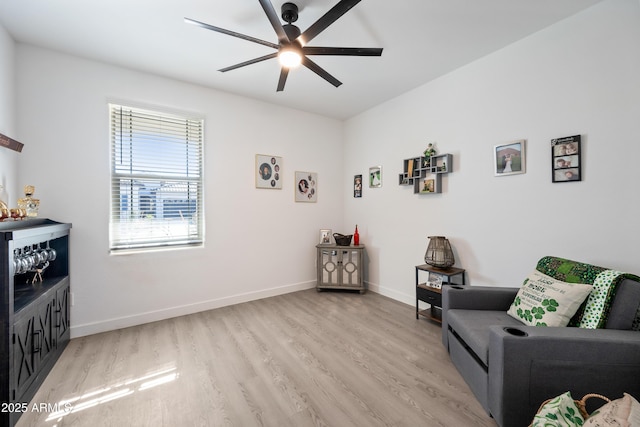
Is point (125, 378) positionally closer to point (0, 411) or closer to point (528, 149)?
point (0, 411)

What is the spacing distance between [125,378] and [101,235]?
1.51 metres

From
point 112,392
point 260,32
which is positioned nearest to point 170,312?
point 112,392

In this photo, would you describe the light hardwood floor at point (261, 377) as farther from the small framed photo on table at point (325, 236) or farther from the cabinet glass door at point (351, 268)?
the small framed photo on table at point (325, 236)

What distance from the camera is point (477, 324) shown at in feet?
6.11

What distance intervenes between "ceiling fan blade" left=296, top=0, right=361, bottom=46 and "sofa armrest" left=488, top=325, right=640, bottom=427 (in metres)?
2.09

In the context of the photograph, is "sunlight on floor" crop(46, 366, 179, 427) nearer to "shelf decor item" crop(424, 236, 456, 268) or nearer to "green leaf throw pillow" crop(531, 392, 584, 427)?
"green leaf throw pillow" crop(531, 392, 584, 427)

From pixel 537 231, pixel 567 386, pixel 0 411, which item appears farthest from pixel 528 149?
pixel 0 411

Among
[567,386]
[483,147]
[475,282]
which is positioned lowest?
[567,386]

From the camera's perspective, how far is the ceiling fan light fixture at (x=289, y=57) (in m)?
1.96

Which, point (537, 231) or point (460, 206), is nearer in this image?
point (537, 231)

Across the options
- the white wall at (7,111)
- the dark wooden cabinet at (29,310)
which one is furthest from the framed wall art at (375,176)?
the white wall at (7,111)

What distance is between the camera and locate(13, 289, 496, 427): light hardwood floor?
1585 millimetres

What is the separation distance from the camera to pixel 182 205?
10.5 feet

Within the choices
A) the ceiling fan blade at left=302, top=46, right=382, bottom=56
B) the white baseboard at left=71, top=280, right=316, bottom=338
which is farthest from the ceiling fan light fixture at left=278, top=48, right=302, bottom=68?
the white baseboard at left=71, top=280, right=316, bottom=338
